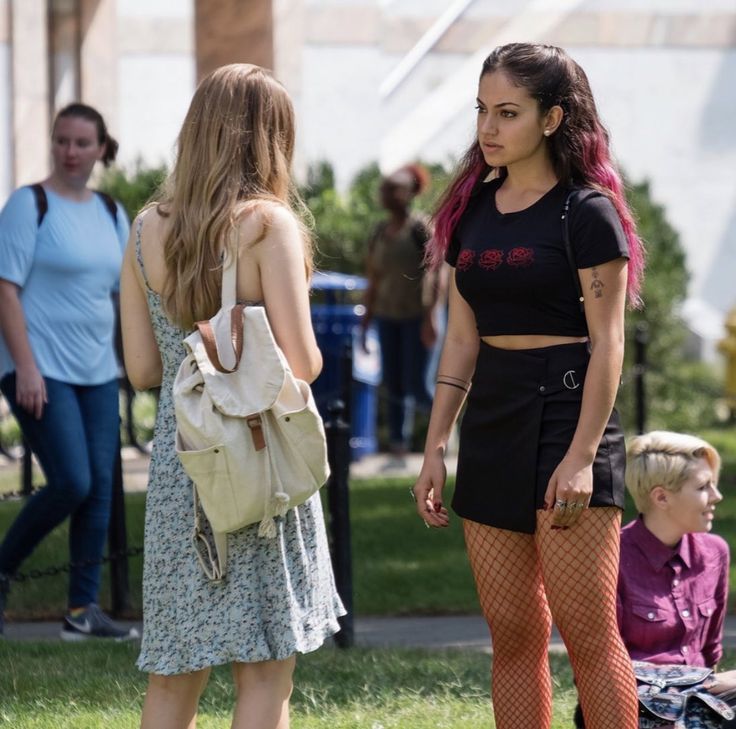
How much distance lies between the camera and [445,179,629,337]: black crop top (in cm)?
357

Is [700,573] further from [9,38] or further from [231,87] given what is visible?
→ [9,38]

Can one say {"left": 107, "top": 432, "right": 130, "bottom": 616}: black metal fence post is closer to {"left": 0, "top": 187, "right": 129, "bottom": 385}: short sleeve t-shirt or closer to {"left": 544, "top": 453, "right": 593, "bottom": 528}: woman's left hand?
{"left": 0, "top": 187, "right": 129, "bottom": 385}: short sleeve t-shirt

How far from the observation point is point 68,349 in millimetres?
5727

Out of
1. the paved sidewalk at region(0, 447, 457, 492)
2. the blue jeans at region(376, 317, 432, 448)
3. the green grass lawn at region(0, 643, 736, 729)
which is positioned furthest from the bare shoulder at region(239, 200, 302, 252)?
the blue jeans at region(376, 317, 432, 448)

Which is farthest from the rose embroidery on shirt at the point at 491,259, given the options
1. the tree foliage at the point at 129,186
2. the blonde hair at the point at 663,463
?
the tree foliage at the point at 129,186

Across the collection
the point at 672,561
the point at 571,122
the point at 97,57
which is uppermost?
the point at 97,57

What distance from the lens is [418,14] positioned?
17859mm

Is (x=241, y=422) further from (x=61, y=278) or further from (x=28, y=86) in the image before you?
(x=28, y=86)

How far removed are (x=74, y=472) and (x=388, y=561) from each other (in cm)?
229

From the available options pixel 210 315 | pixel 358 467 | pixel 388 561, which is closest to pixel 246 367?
pixel 210 315

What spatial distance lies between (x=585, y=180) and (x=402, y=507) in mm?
5233

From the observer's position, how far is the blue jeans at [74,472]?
18.5 feet

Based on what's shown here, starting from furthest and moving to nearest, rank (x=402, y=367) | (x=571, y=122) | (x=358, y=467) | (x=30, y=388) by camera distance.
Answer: (x=402, y=367) < (x=358, y=467) < (x=30, y=388) < (x=571, y=122)

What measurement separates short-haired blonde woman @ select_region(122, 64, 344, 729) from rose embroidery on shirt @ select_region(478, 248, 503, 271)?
16.6 inches
